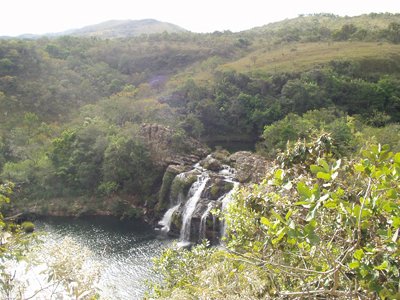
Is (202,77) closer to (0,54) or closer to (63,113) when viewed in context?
(63,113)

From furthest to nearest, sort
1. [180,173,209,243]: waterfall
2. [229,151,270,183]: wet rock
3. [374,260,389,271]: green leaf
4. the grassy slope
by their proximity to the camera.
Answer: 1. the grassy slope
2. [180,173,209,243]: waterfall
3. [229,151,270,183]: wet rock
4. [374,260,389,271]: green leaf

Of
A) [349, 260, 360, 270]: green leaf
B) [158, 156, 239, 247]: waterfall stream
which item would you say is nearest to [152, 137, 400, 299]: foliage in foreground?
[349, 260, 360, 270]: green leaf

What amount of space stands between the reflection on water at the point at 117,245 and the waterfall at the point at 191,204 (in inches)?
52.4

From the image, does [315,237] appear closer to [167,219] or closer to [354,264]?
[354,264]

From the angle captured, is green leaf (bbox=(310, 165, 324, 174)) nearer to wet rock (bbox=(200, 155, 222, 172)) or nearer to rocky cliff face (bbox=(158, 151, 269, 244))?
rocky cliff face (bbox=(158, 151, 269, 244))

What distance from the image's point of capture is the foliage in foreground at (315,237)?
3.79 metres

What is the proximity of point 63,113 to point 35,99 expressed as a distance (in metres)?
3.78

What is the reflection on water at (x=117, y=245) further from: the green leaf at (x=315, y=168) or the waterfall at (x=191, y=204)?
the green leaf at (x=315, y=168)

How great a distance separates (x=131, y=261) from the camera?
23.5 m

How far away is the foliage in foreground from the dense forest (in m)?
0.03

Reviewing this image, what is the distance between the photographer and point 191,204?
92.0 feet

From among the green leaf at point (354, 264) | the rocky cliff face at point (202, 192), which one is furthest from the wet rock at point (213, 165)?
the green leaf at point (354, 264)

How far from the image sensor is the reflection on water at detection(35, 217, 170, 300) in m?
20.7

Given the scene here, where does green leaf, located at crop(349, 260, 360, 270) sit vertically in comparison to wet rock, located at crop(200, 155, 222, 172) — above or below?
above
